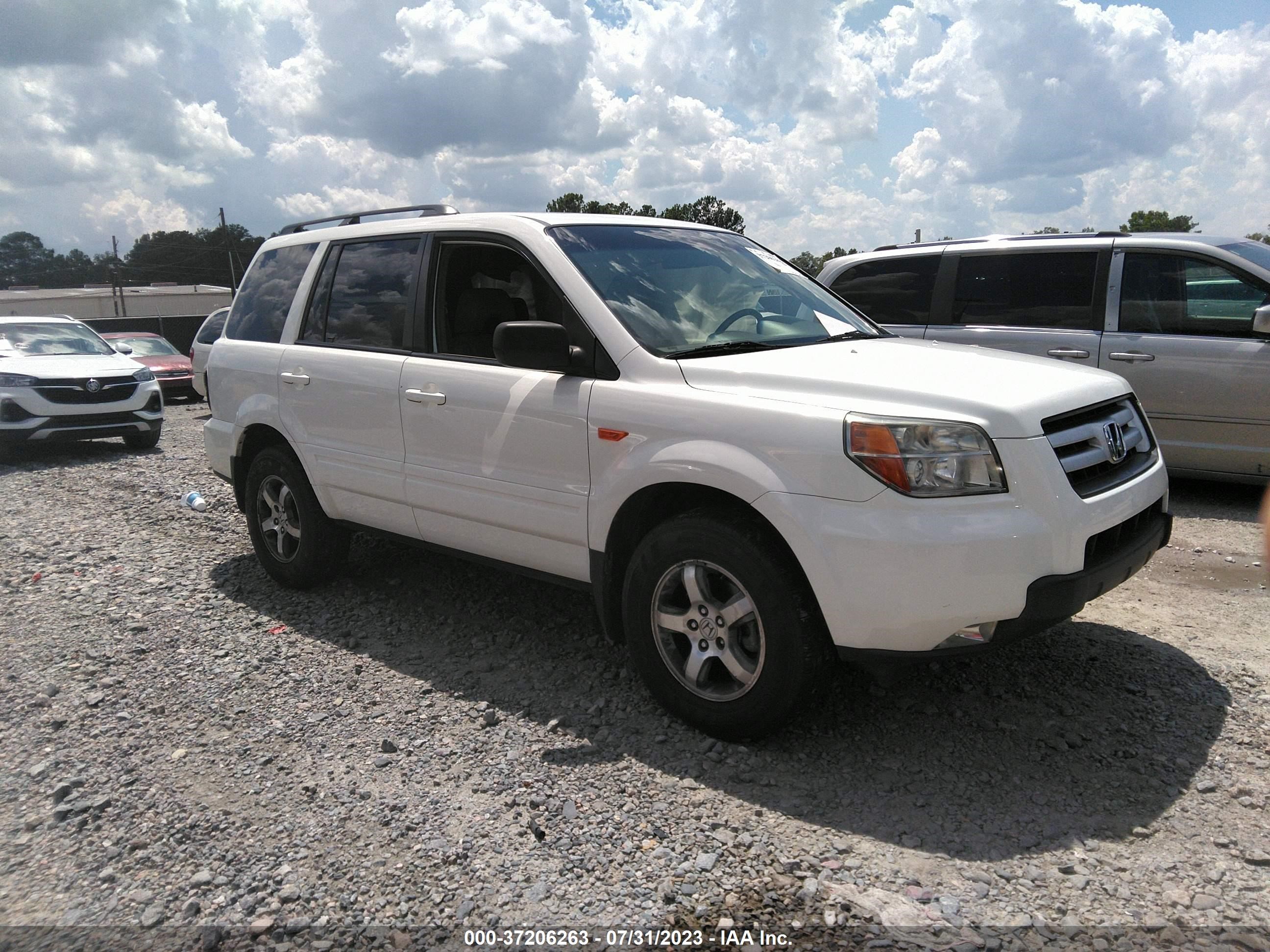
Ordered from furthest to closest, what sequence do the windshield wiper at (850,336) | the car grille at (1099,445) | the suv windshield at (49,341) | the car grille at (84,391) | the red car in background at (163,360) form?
the red car in background at (163,360) → the suv windshield at (49,341) → the car grille at (84,391) → the windshield wiper at (850,336) → the car grille at (1099,445)

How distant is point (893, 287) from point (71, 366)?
31.4 feet

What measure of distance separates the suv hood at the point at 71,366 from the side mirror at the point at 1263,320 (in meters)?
11.5

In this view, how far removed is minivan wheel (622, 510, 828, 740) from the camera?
3.21 meters

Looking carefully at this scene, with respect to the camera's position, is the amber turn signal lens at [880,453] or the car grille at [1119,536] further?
the car grille at [1119,536]

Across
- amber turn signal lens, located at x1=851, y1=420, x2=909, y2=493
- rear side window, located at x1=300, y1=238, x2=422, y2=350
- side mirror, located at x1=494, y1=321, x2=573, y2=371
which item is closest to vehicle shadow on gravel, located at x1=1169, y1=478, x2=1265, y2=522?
amber turn signal lens, located at x1=851, y1=420, x2=909, y2=493

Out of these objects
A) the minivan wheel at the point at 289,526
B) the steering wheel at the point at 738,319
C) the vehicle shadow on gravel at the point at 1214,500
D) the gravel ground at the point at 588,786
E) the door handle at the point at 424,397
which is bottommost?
the gravel ground at the point at 588,786

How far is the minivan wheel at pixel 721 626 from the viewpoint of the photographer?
3207mm

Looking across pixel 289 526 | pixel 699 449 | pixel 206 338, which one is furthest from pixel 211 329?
pixel 699 449

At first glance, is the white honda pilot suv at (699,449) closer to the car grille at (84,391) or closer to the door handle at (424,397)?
the door handle at (424,397)

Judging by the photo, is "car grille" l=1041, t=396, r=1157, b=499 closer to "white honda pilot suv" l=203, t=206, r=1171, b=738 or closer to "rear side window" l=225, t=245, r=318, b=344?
"white honda pilot suv" l=203, t=206, r=1171, b=738

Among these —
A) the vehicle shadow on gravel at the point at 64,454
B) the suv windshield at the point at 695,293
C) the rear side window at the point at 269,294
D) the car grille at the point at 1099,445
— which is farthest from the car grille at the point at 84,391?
the car grille at the point at 1099,445

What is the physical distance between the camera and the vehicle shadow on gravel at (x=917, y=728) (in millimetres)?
3066

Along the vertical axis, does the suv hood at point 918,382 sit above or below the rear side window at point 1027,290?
below

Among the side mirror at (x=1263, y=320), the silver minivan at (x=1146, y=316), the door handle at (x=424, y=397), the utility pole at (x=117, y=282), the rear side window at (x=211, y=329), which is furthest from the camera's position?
the utility pole at (x=117, y=282)
